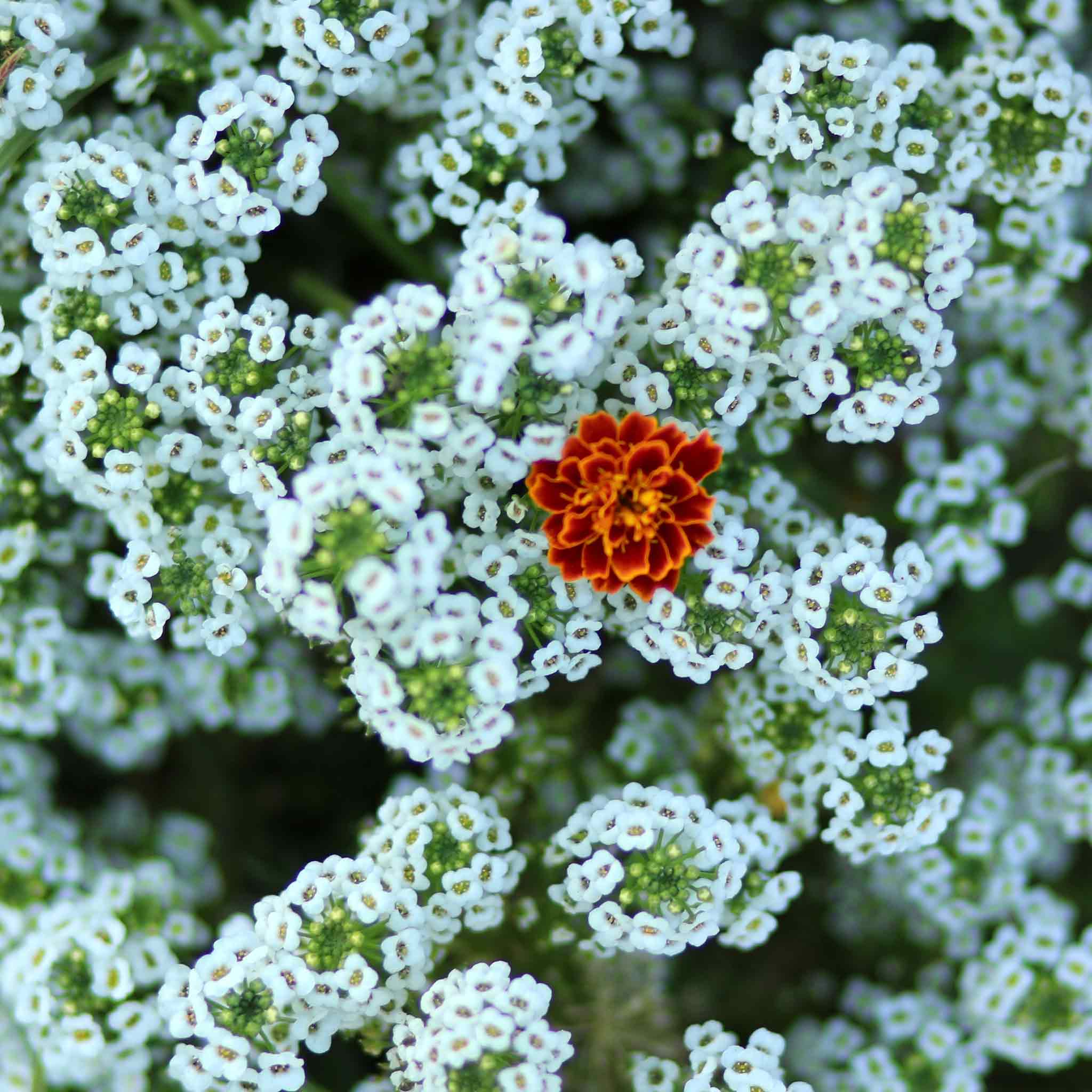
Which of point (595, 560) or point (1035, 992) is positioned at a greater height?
point (595, 560)

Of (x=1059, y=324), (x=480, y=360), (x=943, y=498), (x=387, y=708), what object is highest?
(x=1059, y=324)

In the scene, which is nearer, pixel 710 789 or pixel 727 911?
pixel 727 911

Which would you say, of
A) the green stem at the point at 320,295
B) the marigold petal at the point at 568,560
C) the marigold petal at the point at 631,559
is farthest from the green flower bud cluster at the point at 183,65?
the marigold petal at the point at 631,559

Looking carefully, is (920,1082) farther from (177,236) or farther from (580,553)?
(177,236)

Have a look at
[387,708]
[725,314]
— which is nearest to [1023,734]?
[725,314]

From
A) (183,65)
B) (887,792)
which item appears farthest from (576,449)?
(183,65)

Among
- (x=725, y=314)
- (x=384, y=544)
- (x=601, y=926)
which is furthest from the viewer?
(x=601, y=926)

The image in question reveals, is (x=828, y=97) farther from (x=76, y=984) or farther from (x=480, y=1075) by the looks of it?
(x=76, y=984)
